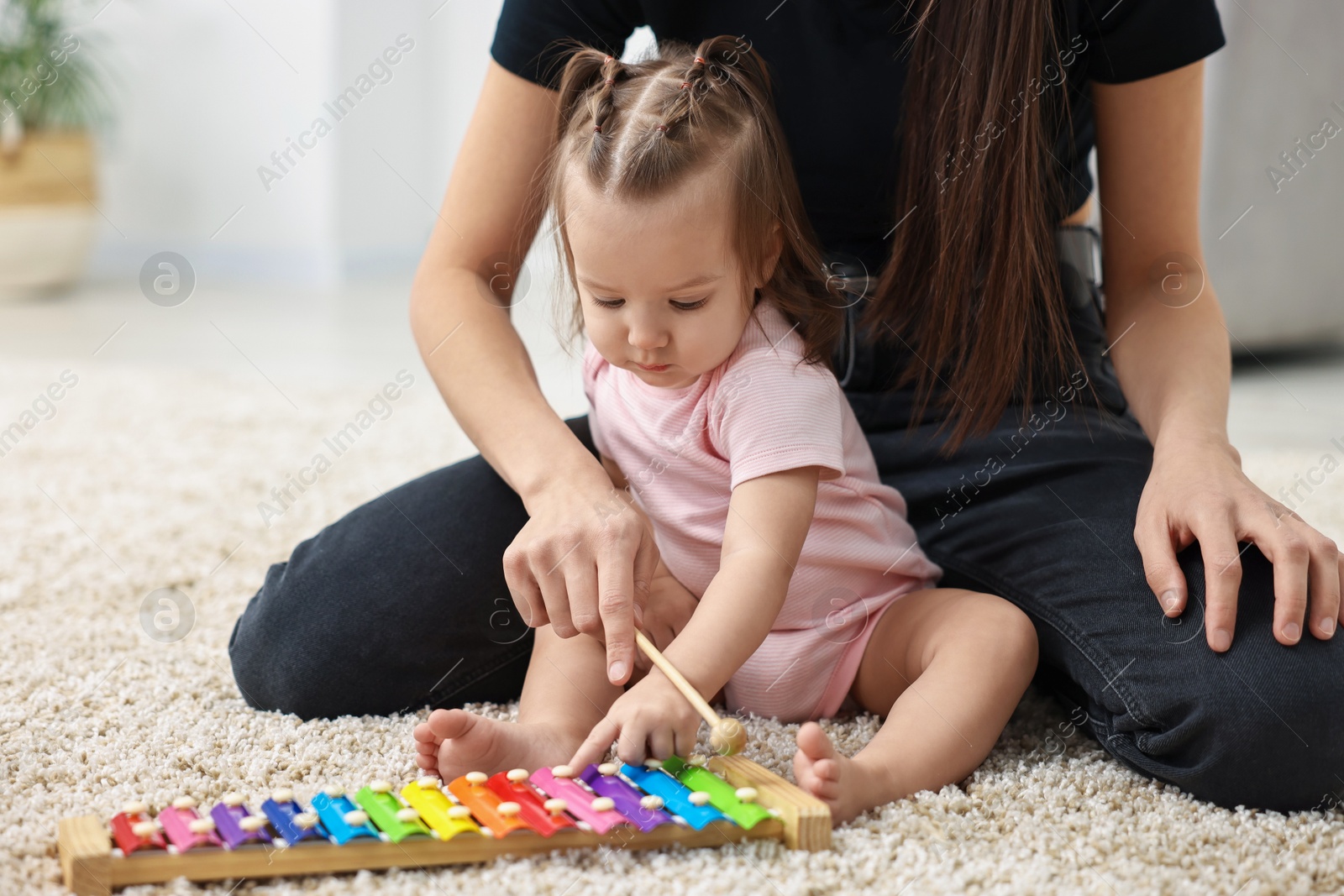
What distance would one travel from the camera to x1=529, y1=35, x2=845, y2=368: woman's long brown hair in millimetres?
791

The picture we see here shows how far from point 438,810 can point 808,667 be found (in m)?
0.32

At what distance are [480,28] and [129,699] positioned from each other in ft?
11.0

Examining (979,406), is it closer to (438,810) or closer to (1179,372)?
(1179,372)

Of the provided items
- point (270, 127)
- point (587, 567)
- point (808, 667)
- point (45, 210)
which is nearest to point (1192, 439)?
point (808, 667)

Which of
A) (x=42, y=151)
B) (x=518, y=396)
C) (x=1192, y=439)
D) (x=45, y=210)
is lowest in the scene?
(x=1192, y=439)

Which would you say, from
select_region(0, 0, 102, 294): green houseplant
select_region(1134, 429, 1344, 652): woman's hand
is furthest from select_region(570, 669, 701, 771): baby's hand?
select_region(0, 0, 102, 294): green houseplant

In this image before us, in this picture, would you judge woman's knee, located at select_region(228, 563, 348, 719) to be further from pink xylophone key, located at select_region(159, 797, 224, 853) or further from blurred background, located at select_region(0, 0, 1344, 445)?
blurred background, located at select_region(0, 0, 1344, 445)

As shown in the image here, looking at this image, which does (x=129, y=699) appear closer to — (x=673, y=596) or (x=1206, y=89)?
(x=673, y=596)

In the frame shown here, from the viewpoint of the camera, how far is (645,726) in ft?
2.31

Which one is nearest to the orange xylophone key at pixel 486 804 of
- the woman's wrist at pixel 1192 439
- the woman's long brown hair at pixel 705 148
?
the woman's long brown hair at pixel 705 148

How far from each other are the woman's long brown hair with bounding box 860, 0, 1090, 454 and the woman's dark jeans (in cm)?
6

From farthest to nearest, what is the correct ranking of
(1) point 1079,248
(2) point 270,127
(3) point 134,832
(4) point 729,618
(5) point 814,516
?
(2) point 270,127 → (1) point 1079,248 → (5) point 814,516 → (4) point 729,618 → (3) point 134,832

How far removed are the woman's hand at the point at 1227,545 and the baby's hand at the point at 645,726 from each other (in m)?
0.33

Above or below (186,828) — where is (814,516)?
below
